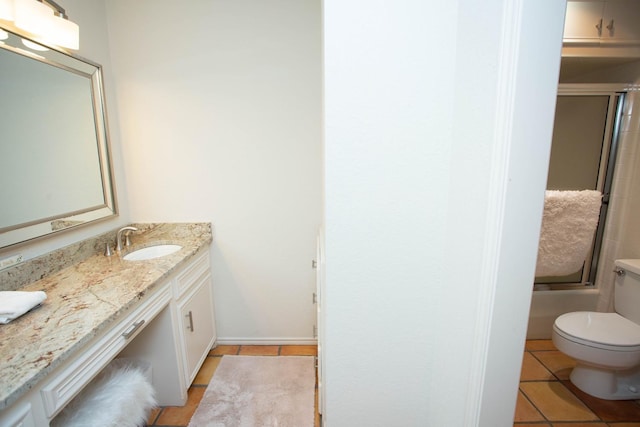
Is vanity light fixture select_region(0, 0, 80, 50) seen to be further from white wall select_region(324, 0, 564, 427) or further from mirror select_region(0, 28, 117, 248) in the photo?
white wall select_region(324, 0, 564, 427)

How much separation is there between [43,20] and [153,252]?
1.31m

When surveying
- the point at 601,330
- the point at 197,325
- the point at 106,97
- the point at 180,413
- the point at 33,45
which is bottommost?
the point at 180,413

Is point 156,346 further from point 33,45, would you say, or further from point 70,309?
point 33,45

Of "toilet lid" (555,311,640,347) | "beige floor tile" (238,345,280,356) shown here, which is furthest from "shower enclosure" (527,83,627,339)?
"beige floor tile" (238,345,280,356)

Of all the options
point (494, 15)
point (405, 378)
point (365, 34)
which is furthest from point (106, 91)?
point (405, 378)

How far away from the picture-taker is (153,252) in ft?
6.35

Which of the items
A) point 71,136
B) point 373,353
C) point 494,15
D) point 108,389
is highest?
point 494,15

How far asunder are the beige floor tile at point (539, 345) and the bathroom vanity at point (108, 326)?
2388 mm

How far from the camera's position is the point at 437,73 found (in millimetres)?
722

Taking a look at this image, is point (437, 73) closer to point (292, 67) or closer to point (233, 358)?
point (292, 67)

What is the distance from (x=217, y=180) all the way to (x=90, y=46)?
41.9 inches

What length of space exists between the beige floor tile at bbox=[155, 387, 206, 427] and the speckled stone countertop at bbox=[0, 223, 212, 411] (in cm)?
83

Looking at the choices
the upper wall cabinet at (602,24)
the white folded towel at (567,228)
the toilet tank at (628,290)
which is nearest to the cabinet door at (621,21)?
the upper wall cabinet at (602,24)

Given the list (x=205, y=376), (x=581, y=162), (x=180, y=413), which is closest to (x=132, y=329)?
(x=180, y=413)
